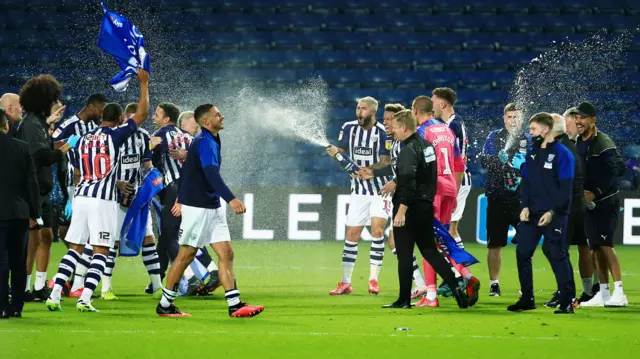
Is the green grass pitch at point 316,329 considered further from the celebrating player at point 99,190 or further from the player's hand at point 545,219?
the player's hand at point 545,219

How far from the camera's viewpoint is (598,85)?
20406mm

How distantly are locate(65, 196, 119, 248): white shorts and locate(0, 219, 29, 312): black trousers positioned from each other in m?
0.77

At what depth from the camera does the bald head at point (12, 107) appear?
29.5 feet

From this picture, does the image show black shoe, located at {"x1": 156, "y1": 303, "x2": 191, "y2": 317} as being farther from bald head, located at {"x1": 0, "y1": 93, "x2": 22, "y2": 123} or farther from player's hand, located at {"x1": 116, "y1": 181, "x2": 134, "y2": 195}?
bald head, located at {"x1": 0, "y1": 93, "x2": 22, "y2": 123}

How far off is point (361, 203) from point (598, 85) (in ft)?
35.6

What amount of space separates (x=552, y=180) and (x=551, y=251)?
1.98 ft

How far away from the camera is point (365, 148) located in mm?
10992

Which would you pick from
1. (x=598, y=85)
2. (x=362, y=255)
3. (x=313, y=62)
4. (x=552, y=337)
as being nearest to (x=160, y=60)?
(x=313, y=62)

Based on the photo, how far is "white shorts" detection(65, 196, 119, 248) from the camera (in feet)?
28.5

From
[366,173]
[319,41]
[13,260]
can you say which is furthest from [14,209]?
[319,41]

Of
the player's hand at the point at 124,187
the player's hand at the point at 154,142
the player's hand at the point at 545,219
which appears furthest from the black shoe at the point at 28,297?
the player's hand at the point at 545,219

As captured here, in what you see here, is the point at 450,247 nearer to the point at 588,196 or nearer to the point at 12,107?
the point at 588,196

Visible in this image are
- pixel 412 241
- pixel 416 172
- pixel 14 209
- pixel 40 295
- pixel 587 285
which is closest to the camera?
pixel 14 209

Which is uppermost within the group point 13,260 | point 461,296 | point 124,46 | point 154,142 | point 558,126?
point 124,46
